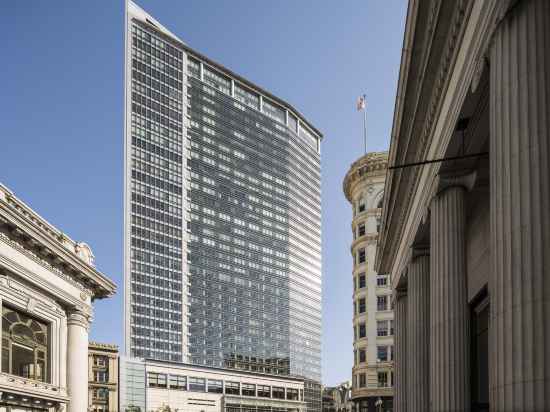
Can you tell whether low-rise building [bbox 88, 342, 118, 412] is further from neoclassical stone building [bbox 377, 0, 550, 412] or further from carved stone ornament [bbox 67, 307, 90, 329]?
neoclassical stone building [bbox 377, 0, 550, 412]

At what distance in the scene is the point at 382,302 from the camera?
253 ft

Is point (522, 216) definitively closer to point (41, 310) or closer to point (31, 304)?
point (31, 304)

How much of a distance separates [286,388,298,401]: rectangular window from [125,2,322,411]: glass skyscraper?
5528 mm

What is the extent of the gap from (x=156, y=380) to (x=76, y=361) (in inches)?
3985

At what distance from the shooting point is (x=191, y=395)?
13525 cm

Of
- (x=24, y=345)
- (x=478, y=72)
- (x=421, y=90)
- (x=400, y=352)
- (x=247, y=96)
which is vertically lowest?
(x=400, y=352)

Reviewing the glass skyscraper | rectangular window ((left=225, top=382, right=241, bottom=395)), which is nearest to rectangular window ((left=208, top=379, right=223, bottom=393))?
rectangular window ((left=225, top=382, right=241, bottom=395))

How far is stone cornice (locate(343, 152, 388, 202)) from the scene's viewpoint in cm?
7913

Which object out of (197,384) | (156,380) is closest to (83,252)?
(156,380)

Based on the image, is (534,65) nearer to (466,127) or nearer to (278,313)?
(466,127)

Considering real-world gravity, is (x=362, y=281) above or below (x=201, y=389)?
above

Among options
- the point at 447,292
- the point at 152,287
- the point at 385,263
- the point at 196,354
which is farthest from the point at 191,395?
the point at 447,292

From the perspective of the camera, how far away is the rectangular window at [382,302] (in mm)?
76812

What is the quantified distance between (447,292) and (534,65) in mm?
9094
